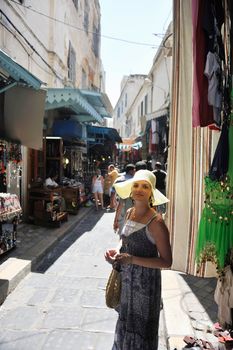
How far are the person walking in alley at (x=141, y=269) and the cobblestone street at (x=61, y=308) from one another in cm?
123

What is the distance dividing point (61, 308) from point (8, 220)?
97.2 inches

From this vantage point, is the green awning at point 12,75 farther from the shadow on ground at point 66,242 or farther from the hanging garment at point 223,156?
the hanging garment at point 223,156

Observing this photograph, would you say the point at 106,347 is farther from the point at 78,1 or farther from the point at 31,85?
the point at 78,1

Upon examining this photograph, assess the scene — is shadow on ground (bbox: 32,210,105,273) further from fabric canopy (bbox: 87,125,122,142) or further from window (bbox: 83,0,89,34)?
window (bbox: 83,0,89,34)

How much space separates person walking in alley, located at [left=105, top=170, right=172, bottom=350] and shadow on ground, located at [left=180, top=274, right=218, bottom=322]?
177 centimetres

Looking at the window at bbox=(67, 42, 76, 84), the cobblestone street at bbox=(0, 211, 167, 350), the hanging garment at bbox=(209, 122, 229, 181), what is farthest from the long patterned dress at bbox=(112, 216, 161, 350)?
the window at bbox=(67, 42, 76, 84)

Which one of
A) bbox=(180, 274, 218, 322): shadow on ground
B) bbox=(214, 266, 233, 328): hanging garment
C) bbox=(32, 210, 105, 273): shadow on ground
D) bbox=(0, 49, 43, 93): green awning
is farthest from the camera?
bbox=(32, 210, 105, 273): shadow on ground

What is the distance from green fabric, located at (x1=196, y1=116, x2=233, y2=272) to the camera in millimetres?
2684

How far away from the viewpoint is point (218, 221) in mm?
2762

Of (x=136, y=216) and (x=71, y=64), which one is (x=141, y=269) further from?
(x=71, y=64)

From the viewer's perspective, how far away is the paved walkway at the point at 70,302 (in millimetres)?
4113

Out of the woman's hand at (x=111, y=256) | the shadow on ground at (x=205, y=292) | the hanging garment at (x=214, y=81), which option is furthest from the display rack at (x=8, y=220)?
the hanging garment at (x=214, y=81)

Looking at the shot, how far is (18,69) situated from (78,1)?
1435cm

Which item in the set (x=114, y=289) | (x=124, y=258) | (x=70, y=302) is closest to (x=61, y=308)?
(x=70, y=302)
